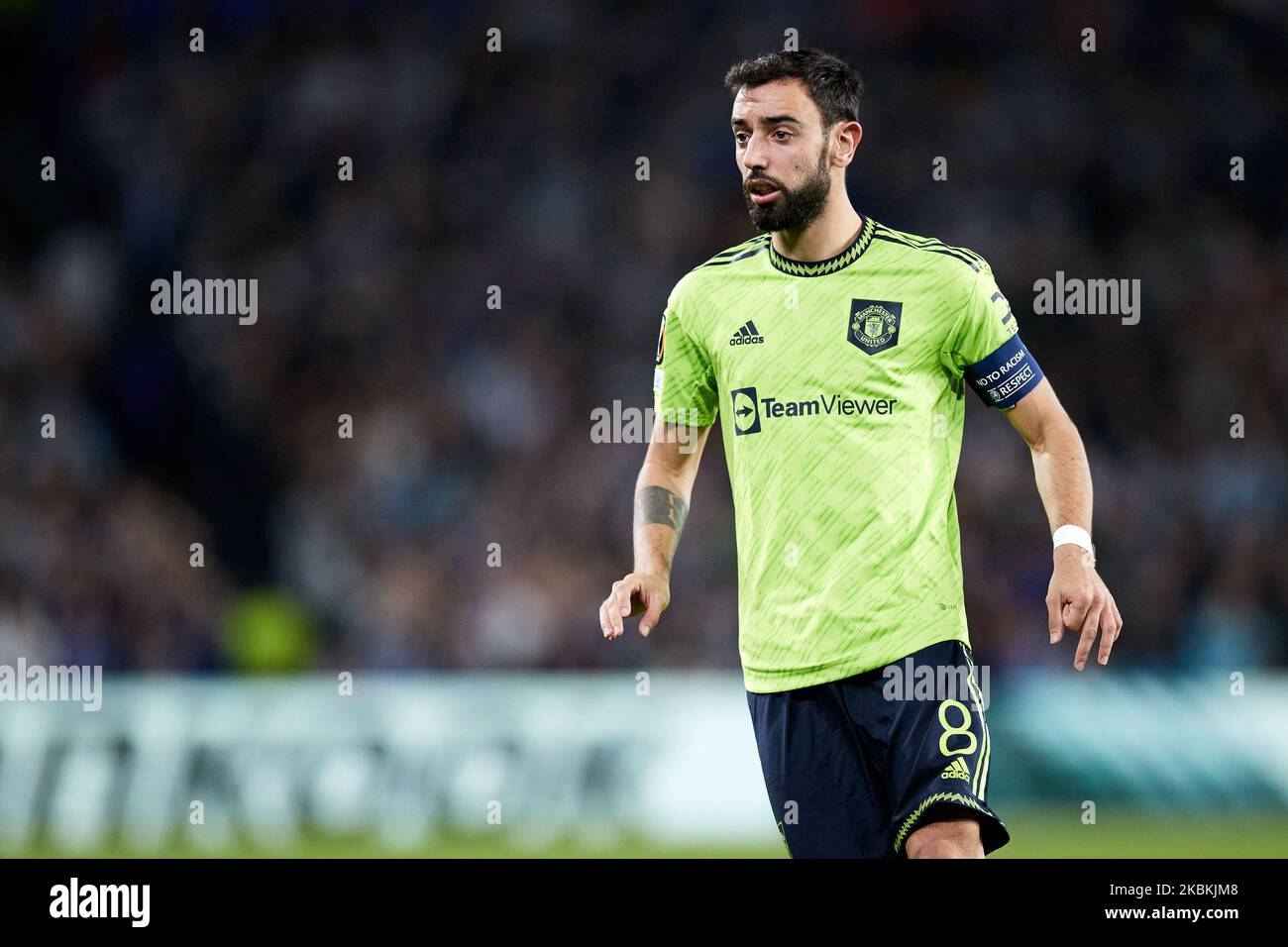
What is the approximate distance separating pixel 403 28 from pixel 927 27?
4.31m

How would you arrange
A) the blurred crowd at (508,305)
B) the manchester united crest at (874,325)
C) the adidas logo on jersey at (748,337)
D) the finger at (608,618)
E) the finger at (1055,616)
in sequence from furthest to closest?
the blurred crowd at (508,305), the adidas logo on jersey at (748,337), the manchester united crest at (874,325), the finger at (608,618), the finger at (1055,616)

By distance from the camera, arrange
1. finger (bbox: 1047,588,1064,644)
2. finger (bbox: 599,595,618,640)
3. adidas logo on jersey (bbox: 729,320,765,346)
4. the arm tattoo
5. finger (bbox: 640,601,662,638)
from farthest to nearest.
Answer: the arm tattoo
adidas logo on jersey (bbox: 729,320,765,346)
finger (bbox: 640,601,662,638)
finger (bbox: 599,595,618,640)
finger (bbox: 1047,588,1064,644)

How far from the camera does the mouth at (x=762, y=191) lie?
4742 millimetres

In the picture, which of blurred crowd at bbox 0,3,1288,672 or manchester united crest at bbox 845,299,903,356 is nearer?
manchester united crest at bbox 845,299,903,356

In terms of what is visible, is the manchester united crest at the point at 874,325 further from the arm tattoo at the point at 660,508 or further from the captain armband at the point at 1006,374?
the arm tattoo at the point at 660,508

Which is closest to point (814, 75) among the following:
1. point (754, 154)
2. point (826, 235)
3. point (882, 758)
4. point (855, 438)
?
point (754, 154)

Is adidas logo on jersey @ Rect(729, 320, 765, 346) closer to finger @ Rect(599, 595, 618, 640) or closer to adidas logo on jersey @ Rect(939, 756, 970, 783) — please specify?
finger @ Rect(599, 595, 618, 640)

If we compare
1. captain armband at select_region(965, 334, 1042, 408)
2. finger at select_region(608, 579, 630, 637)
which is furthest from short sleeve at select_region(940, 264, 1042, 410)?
finger at select_region(608, 579, 630, 637)

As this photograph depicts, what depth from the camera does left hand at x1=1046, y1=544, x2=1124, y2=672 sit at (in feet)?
14.1

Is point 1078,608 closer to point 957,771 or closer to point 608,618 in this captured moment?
point 957,771

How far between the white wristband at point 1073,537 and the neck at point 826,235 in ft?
3.26

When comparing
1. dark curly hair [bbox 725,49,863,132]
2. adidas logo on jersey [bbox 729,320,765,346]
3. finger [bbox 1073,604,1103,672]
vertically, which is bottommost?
finger [bbox 1073,604,1103,672]

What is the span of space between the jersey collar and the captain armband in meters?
0.45

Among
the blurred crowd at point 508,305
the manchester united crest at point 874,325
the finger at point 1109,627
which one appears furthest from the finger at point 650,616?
the blurred crowd at point 508,305
